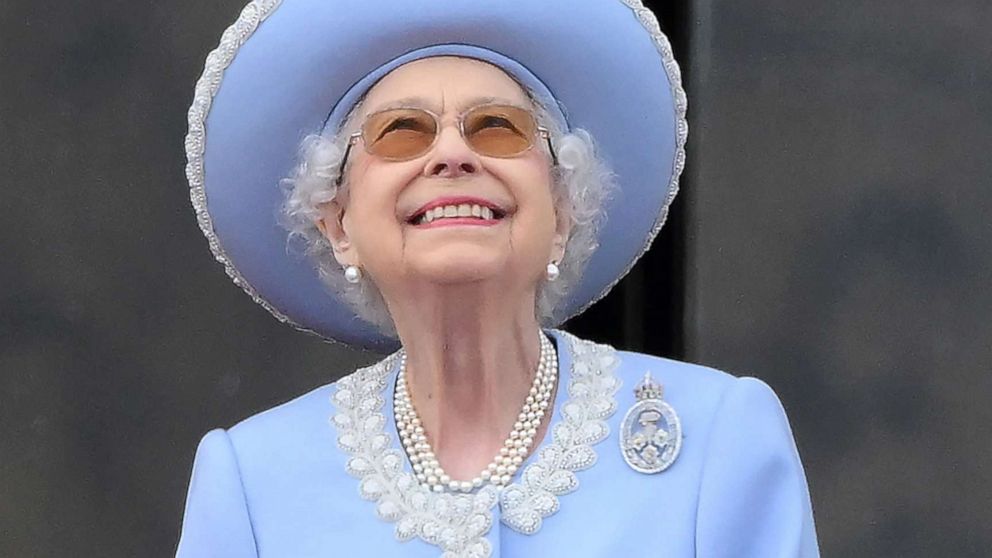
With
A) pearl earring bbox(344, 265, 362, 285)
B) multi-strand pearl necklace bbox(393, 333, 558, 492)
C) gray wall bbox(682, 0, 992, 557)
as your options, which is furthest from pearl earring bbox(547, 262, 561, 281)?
gray wall bbox(682, 0, 992, 557)

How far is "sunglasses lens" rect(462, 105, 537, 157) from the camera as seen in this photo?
6.37ft

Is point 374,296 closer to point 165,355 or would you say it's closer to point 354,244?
point 354,244

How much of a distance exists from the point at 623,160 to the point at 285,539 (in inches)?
24.2

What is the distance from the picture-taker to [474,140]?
1.94 m

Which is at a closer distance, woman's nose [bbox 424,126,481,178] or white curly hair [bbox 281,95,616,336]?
woman's nose [bbox 424,126,481,178]

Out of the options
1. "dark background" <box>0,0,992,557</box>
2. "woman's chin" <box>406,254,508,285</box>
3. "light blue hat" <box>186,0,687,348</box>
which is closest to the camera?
"woman's chin" <box>406,254,508,285</box>

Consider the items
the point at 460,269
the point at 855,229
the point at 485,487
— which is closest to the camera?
the point at 460,269

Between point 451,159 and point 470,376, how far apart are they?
28 cm

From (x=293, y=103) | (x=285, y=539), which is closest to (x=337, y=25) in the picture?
(x=293, y=103)

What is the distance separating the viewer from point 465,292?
Result: 6.39 feet

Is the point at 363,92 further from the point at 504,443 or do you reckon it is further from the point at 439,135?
the point at 504,443

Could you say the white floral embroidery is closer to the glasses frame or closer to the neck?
the neck

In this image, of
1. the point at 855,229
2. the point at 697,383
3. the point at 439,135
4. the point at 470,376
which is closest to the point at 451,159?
the point at 439,135

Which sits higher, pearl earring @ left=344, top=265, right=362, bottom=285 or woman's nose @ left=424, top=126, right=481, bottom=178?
woman's nose @ left=424, top=126, right=481, bottom=178
